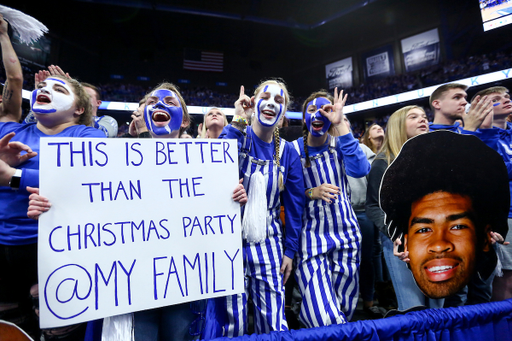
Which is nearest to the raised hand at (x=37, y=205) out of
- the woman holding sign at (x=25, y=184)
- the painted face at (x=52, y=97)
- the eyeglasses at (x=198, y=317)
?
the woman holding sign at (x=25, y=184)

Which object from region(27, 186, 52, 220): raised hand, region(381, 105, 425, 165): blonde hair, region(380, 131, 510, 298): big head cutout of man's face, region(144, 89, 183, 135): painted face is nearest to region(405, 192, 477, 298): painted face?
region(380, 131, 510, 298): big head cutout of man's face

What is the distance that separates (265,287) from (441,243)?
1066mm

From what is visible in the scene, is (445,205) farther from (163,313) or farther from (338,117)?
(163,313)

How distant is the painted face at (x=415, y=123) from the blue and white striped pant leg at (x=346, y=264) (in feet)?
2.60

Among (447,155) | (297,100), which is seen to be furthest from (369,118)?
(447,155)

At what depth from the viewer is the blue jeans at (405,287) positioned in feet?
Result: 5.16

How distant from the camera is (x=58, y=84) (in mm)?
1487

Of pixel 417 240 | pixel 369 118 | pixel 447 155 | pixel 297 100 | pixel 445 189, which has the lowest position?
pixel 417 240

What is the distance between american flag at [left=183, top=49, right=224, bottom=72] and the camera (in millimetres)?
19781

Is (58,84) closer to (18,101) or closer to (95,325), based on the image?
(18,101)

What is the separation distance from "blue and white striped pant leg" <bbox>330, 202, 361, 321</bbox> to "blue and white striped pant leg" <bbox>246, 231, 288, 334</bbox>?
0.42 m

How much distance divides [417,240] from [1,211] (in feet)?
7.38

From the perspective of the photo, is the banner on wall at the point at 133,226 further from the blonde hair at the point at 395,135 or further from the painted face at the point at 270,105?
the blonde hair at the point at 395,135

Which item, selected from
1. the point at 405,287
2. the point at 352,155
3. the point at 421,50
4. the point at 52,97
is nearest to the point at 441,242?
the point at 405,287
